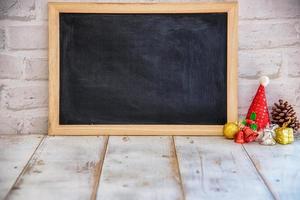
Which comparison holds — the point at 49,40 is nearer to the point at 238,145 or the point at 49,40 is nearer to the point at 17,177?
the point at 17,177

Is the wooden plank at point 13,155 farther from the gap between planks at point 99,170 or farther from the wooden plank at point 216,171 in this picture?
the wooden plank at point 216,171

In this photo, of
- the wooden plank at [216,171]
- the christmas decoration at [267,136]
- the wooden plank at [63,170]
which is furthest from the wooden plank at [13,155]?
the christmas decoration at [267,136]

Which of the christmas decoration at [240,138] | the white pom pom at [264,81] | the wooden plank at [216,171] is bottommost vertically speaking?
the wooden plank at [216,171]

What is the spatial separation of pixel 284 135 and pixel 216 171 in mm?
377

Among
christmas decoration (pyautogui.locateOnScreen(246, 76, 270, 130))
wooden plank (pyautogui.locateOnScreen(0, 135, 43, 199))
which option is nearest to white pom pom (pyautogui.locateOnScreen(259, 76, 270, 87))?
christmas decoration (pyautogui.locateOnScreen(246, 76, 270, 130))

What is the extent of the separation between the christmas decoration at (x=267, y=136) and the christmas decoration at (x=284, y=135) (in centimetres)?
2

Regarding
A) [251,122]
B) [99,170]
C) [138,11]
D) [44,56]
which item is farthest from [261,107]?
[44,56]

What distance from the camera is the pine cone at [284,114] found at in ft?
5.48

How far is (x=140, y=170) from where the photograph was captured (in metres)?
1.33

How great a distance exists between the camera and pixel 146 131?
1.69m

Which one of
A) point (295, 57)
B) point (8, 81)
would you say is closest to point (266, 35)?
point (295, 57)

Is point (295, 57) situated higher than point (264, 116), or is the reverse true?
point (295, 57)

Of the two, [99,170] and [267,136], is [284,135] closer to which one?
[267,136]

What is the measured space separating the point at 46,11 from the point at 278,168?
2.91 feet
